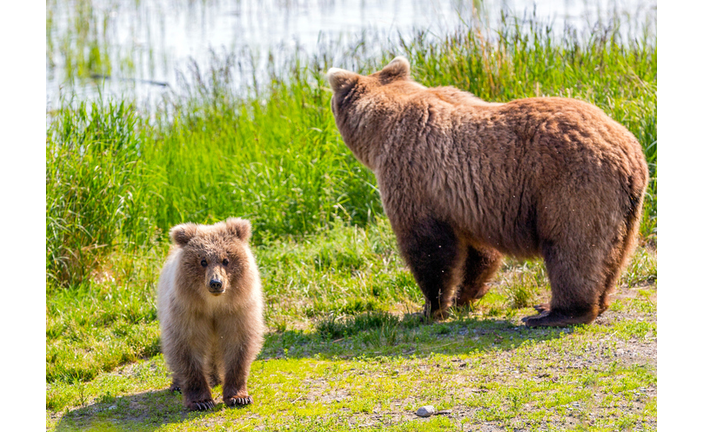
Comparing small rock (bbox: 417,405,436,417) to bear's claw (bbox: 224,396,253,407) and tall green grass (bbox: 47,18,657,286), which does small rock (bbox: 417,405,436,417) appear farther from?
tall green grass (bbox: 47,18,657,286)

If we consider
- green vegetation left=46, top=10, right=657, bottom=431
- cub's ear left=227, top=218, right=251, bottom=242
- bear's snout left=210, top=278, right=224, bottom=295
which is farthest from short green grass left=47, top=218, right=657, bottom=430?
cub's ear left=227, top=218, right=251, bottom=242

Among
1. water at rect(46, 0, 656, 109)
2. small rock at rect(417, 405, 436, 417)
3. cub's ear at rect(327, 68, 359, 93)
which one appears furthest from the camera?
water at rect(46, 0, 656, 109)

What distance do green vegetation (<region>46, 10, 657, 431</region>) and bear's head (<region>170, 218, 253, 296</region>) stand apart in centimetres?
84

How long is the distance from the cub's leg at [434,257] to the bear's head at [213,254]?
5.63 feet

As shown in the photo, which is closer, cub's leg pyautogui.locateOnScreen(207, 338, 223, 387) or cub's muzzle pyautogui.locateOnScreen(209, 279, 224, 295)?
cub's muzzle pyautogui.locateOnScreen(209, 279, 224, 295)

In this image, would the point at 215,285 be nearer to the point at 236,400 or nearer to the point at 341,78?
the point at 236,400

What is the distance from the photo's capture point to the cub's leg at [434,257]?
19.8 feet

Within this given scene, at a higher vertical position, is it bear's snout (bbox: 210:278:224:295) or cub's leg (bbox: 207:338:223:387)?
bear's snout (bbox: 210:278:224:295)

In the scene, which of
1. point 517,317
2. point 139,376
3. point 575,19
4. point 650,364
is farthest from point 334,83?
point 575,19

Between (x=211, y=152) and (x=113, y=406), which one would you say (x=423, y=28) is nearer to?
(x=211, y=152)

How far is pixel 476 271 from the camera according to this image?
6500mm

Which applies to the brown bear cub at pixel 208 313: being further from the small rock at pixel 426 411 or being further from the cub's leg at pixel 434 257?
the cub's leg at pixel 434 257

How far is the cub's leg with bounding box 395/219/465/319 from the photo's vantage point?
19.8 ft

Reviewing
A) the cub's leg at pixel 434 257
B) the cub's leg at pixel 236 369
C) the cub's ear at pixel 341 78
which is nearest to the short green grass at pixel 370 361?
the cub's leg at pixel 236 369
